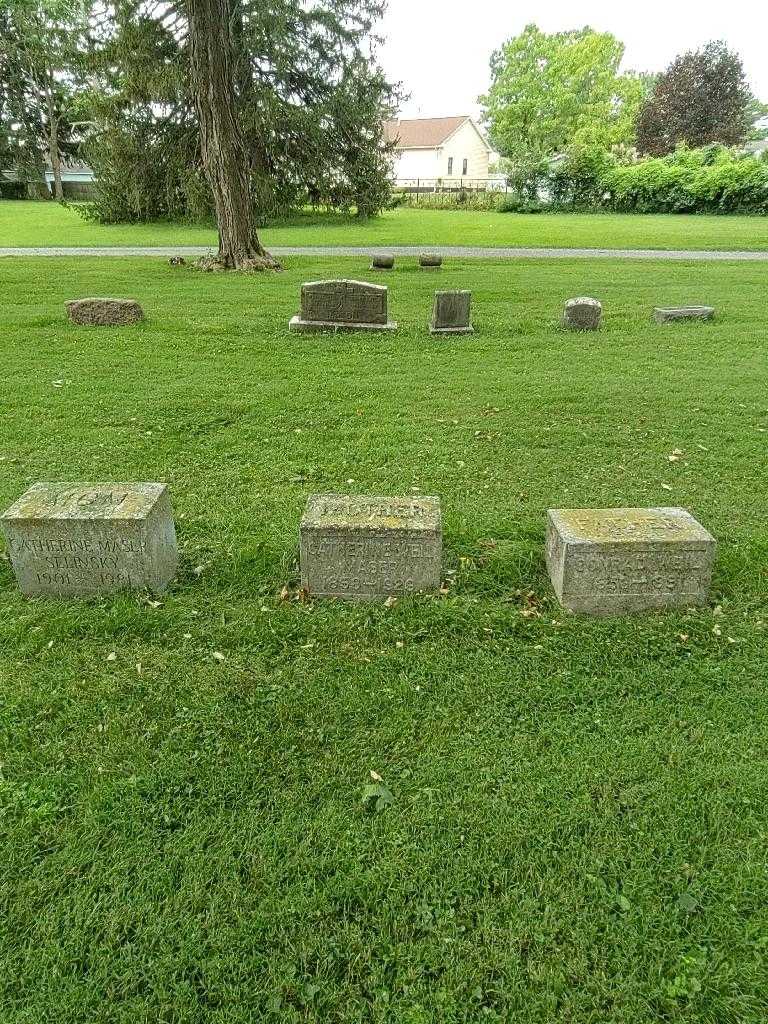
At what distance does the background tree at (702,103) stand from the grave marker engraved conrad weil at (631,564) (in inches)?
2480

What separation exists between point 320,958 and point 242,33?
31398mm

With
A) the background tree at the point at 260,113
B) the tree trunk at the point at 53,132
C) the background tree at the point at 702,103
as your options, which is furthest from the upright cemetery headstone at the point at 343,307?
the background tree at the point at 702,103

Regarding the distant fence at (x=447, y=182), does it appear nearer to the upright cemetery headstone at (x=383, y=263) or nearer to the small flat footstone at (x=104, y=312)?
the upright cemetery headstone at (x=383, y=263)

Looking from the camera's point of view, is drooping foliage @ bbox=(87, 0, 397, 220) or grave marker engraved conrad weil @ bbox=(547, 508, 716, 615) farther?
drooping foliage @ bbox=(87, 0, 397, 220)

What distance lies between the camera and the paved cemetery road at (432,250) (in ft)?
65.4

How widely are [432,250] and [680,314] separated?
12.1 meters

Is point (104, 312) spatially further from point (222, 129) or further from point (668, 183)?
point (668, 183)

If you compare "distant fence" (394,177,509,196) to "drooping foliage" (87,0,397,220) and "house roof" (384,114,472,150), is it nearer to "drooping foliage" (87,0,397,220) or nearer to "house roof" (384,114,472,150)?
"house roof" (384,114,472,150)

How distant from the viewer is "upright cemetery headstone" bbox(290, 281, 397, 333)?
35.7 ft

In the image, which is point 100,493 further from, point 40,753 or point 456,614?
point 456,614

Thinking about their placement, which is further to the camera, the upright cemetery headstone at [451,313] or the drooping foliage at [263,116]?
the drooping foliage at [263,116]

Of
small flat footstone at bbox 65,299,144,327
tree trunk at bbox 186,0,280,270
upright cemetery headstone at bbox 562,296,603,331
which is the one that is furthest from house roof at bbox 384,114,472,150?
small flat footstone at bbox 65,299,144,327

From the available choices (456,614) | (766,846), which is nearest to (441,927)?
(766,846)

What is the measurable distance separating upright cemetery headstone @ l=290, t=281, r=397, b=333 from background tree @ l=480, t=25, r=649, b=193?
54837 millimetres
